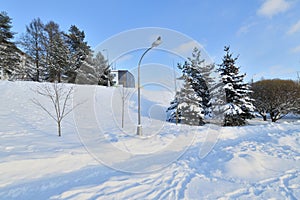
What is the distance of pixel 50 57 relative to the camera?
20047mm

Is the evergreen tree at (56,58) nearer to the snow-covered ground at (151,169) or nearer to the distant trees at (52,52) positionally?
the distant trees at (52,52)

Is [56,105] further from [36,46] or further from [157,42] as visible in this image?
[36,46]

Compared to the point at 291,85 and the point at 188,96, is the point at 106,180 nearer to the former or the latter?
the point at 188,96

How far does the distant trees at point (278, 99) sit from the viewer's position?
17.0m

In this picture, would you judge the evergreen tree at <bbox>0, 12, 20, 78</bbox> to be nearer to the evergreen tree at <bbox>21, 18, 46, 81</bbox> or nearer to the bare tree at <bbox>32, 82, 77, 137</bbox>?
the evergreen tree at <bbox>21, 18, 46, 81</bbox>

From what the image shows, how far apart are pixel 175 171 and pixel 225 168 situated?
1121 millimetres

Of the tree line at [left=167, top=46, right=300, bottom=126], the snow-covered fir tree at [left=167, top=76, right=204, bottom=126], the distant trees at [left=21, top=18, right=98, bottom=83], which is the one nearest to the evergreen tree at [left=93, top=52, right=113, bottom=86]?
the distant trees at [left=21, top=18, right=98, bottom=83]

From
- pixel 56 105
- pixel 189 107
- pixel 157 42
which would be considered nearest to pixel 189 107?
pixel 189 107

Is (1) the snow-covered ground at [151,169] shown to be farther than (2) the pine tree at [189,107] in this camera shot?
No

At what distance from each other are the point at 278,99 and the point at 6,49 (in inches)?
1190

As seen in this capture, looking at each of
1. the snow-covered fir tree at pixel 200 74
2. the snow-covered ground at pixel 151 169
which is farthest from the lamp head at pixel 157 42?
the snow-covered fir tree at pixel 200 74

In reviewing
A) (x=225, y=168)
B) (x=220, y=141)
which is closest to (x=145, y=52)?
(x=220, y=141)

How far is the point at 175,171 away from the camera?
3.59 metres

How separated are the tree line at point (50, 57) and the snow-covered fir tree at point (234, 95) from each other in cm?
1671
